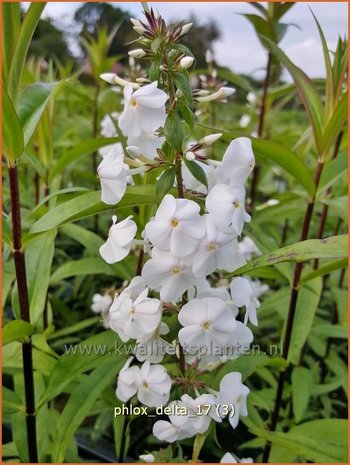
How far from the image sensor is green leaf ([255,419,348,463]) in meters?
1.34

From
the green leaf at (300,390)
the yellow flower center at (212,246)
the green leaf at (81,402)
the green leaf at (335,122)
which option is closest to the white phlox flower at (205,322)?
the yellow flower center at (212,246)

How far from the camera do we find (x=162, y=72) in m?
1.05

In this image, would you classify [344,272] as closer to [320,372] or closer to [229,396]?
[320,372]

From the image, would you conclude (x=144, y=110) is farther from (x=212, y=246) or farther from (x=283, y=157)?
(x=283, y=157)

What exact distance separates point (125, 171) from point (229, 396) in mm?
497

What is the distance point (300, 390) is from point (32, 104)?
4.19ft

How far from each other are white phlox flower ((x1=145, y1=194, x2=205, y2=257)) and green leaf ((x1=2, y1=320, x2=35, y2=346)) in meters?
0.46

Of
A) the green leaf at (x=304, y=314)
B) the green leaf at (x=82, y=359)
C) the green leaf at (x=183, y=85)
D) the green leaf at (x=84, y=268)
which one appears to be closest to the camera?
the green leaf at (x=183, y=85)

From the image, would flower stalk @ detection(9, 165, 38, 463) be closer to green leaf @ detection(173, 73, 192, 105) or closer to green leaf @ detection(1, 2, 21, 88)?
green leaf @ detection(1, 2, 21, 88)

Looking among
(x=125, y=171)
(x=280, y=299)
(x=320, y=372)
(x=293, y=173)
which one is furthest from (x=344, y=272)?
(x=125, y=171)

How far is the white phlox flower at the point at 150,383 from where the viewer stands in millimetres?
1133

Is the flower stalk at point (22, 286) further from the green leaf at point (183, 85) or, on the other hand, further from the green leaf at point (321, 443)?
the green leaf at point (321, 443)

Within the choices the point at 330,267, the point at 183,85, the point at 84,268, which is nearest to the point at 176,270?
the point at 183,85

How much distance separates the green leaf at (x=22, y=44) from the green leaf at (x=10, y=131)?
100mm
